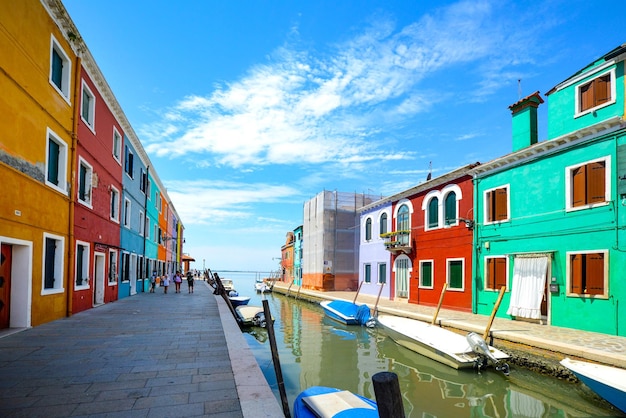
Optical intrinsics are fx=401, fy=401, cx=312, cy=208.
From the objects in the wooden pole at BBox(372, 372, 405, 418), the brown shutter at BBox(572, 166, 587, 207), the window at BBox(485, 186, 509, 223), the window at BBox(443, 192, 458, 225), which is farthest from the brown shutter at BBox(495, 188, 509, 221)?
the wooden pole at BBox(372, 372, 405, 418)


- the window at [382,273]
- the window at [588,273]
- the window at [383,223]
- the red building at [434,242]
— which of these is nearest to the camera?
the window at [588,273]

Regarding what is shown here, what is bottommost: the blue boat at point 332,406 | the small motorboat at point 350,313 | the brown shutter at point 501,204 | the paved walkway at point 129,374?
the small motorboat at point 350,313

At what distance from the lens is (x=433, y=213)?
19750mm

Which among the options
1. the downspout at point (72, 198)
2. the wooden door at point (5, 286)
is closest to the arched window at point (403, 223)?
the downspout at point (72, 198)

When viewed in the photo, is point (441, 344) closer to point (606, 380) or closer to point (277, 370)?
point (606, 380)

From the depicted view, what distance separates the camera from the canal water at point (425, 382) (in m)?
7.89

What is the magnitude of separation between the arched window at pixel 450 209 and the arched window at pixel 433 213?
721mm

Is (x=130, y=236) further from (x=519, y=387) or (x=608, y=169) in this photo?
(x=608, y=169)

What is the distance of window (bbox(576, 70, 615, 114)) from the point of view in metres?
11.9

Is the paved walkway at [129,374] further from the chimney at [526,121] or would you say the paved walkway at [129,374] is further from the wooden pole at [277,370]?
the chimney at [526,121]

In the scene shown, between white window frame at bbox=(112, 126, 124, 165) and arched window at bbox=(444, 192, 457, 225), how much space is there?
1482cm

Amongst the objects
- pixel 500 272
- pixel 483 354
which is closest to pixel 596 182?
pixel 500 272

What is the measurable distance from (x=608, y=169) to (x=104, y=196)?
16.9 m

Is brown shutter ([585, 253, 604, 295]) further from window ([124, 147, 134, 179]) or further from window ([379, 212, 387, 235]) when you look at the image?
window ([124, 147, 134, 179])
